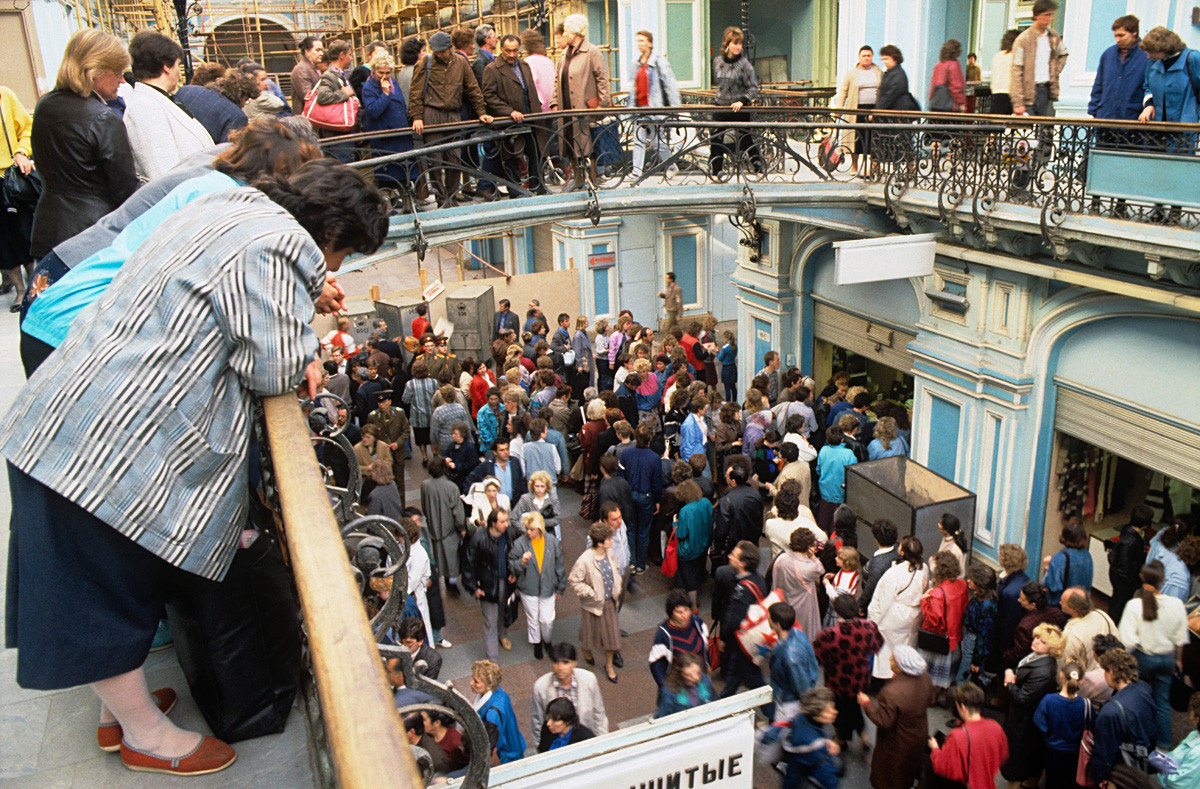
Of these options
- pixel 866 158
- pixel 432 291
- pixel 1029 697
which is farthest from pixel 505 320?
pixel 1029 697

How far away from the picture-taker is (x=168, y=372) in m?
1.82

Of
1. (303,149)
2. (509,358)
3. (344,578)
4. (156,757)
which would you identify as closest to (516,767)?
(156,757)

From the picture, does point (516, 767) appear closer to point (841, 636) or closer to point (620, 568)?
point (841, 636)

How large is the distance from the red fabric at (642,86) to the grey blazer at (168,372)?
10492 mm

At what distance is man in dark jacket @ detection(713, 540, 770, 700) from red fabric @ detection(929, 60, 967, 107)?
6677 millimetres

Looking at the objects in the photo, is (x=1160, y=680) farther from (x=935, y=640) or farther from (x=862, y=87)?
(x=862, y=87)

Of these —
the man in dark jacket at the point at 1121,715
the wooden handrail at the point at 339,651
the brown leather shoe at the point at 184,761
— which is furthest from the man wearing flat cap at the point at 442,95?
the wooden handrail at the point at 339,651

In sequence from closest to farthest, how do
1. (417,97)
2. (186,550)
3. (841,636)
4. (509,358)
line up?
(186,550)
(841,636)
(417,97)
(509,358)

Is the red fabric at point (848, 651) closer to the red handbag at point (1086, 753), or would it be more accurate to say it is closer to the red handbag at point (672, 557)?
the red handbag at point (1086, 753)

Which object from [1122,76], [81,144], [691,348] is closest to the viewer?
[81,144]

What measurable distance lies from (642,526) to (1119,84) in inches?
242

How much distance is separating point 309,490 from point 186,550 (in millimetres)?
530

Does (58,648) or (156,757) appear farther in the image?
(156,757)

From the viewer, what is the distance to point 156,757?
2.29 m
